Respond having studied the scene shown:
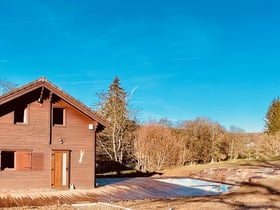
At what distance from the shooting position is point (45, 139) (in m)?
17.2

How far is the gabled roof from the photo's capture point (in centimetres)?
1614

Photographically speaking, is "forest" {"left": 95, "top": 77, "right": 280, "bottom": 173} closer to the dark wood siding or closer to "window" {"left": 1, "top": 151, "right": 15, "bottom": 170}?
the dark wood siding

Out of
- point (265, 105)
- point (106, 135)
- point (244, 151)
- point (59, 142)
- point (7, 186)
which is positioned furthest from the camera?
point (265, 105)

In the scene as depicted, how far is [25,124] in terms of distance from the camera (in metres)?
16.8

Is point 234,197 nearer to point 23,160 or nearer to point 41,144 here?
point 41,144

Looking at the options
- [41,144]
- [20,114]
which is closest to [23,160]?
[41,144]

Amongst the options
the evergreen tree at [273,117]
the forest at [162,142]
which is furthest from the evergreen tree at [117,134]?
the evergreen tree at [273,117]

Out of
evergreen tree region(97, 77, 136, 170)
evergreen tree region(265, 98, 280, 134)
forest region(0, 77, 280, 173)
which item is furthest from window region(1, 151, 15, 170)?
evergreen tree region(265, 98, 280, 134)

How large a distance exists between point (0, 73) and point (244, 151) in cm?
2859

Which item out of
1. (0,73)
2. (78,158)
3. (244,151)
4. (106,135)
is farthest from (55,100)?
(0,73)

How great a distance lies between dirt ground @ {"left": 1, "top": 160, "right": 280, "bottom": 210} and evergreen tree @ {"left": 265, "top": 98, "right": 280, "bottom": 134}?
1034 inches

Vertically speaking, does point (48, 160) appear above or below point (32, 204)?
above

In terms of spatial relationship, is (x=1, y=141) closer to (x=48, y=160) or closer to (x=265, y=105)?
(x=48, y=160)

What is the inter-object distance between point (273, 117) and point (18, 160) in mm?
41482
